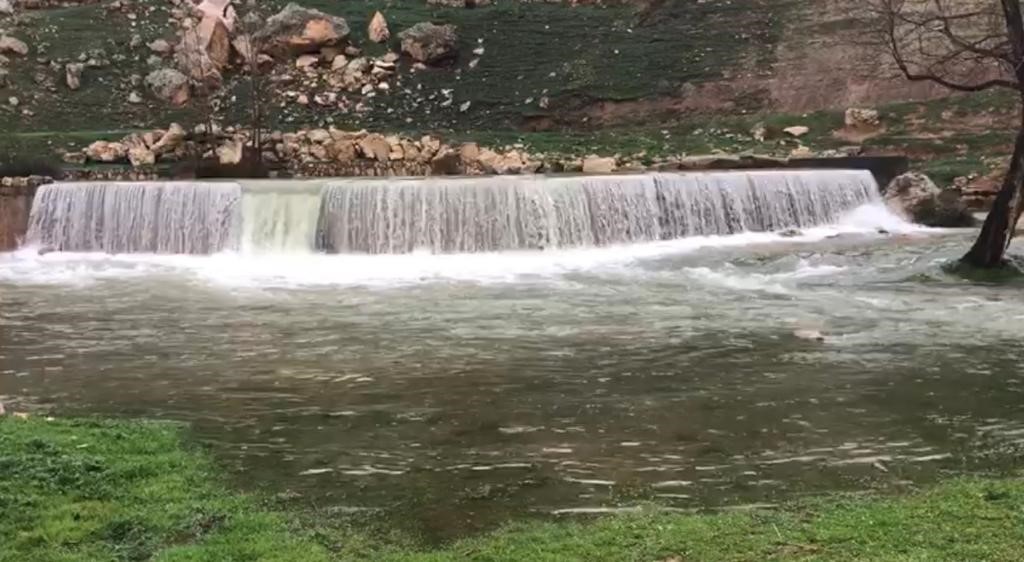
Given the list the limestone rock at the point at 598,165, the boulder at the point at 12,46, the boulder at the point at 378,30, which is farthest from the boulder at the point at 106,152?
the boulder at the point at 378,30

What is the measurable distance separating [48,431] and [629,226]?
565 inches

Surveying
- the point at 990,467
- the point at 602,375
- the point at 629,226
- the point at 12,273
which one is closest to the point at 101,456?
the point at 602,375

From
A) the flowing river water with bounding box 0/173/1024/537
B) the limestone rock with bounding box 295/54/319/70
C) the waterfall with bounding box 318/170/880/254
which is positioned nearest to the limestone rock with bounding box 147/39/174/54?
the limestone rock with bounding box 295/54/319/70

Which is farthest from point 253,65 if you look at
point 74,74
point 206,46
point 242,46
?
point 74,74

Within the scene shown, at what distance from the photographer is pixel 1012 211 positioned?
15.4m

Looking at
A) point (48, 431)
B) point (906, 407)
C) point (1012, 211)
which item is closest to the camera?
point (48, 431)

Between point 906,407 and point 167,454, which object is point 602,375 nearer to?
point 906,407

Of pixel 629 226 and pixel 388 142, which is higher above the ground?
pixel 388 142

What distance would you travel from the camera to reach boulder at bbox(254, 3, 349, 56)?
36656 millimetres

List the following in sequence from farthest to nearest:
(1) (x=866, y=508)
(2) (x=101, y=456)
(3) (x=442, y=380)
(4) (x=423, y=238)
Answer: (4) (x=423, y=238) → (3) (x=442, y=380) → (2) (x=101, y=456) → (1) (x=866, y=508)

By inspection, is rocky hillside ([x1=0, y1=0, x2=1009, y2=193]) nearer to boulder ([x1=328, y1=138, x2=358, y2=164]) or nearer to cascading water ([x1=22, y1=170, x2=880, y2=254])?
boulder ([x1=328, y1=138, x2=358, y2=164])

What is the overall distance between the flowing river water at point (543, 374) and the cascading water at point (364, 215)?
1733 mm

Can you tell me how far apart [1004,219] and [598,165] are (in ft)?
41.9

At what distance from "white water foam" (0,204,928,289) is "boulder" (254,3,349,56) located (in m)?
18.4
